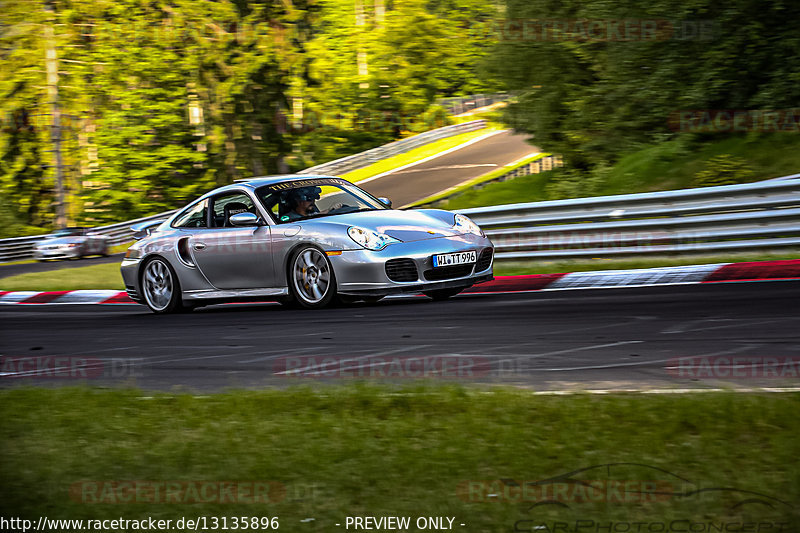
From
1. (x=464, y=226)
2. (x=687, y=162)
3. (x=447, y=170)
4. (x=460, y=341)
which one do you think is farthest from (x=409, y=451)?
(x=447, y=170)

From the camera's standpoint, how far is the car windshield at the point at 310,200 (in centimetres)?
1012

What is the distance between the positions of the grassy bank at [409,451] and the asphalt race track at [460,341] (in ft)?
2.17

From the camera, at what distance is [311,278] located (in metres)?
9.70

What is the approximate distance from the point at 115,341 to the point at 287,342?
1.95m

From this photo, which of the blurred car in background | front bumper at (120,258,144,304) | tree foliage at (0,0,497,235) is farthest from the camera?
tree foliage at (0,0,497,235)

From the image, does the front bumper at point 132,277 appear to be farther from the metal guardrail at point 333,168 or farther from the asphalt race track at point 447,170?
the metal guardrail at point 333,168

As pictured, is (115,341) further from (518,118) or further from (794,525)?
(518,118)

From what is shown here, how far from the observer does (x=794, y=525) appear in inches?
113

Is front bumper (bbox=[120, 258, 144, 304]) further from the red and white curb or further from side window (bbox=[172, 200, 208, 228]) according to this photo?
the red and white curb

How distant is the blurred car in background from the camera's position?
28.8 m

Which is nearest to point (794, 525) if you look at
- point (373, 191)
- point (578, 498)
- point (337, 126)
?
point (578, 498)

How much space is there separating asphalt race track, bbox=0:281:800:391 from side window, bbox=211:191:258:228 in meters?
1.06

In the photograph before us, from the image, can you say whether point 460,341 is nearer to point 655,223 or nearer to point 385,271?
point 385,271

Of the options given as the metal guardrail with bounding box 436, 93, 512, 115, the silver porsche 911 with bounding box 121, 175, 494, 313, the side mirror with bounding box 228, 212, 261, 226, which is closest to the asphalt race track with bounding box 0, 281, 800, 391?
the silver porsche 911 with bounding box 121, 175, 494, 313
